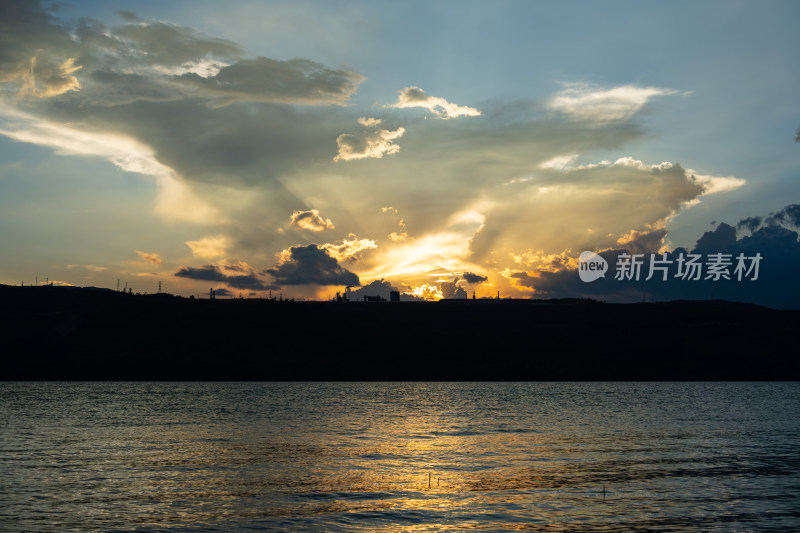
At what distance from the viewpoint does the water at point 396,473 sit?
110ft

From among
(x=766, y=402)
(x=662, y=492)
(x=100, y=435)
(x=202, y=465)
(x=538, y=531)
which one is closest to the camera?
(x=538, y=531)

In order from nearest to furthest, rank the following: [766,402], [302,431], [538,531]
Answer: [538,531], [302,431], [766,402]

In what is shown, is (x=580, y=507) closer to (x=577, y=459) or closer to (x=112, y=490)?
(x=577, y=459)

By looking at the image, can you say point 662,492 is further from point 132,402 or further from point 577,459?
point 132,402

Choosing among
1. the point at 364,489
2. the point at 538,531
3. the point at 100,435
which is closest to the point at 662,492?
the point at 538,531

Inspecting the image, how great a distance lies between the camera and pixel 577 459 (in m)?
52.9

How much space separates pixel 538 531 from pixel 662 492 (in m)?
12.8

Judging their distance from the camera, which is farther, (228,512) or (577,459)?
(577,459)

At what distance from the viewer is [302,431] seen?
247ft

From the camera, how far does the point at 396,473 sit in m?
46.7

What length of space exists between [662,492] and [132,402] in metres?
104

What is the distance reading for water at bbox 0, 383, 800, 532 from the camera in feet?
110

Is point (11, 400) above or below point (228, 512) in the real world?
below

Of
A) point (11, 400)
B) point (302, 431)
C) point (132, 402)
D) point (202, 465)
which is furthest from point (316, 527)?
point (11, 400)
